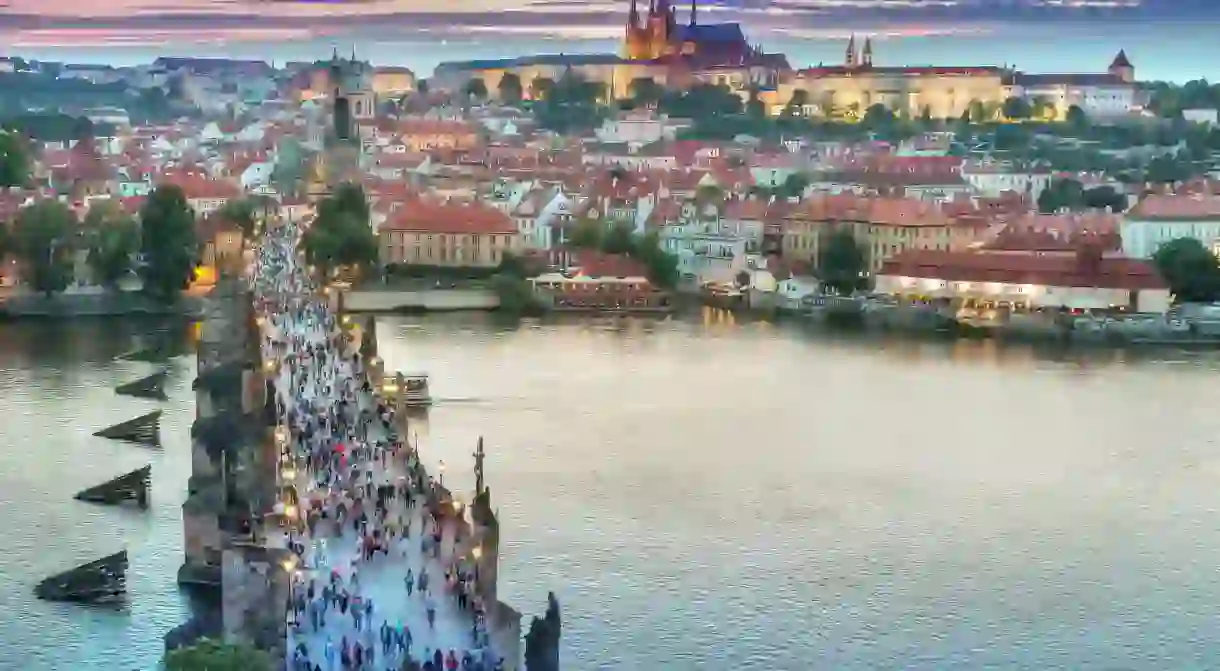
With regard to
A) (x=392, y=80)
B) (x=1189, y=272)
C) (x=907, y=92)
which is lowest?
(x=1189, y=272)

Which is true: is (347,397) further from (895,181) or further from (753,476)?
(895,181)

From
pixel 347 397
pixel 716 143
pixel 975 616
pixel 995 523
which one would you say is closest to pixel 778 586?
pixel 975 616

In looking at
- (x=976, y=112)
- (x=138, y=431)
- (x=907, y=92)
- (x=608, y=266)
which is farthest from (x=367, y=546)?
(x=907, y=92)

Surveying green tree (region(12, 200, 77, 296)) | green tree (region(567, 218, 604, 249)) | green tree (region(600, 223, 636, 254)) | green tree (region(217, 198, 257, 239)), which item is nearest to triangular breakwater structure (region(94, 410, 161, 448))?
green tree (region(12, 200, 77, 296))

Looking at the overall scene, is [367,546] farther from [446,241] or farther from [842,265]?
[446,241]

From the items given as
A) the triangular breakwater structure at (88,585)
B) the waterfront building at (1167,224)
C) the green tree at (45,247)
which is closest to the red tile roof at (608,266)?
the green tree at (45,247)

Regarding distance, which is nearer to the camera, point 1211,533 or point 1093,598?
point 1093,598
